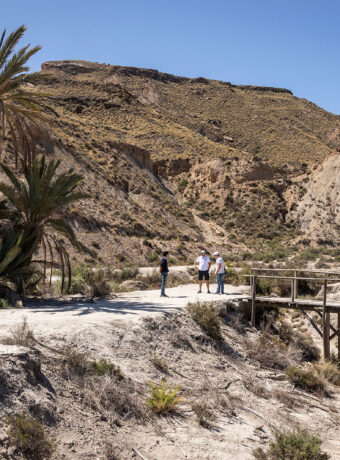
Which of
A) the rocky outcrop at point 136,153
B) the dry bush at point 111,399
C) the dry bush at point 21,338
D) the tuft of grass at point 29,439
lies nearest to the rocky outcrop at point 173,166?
the rocky outcrop at point 136,153

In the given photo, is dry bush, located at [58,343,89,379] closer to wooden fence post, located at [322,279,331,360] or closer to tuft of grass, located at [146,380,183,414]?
tuft of grass, located at [146,380,183,414]

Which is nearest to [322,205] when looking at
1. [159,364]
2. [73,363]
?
[159,364]

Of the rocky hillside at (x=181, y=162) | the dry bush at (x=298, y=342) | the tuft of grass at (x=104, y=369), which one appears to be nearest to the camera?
the tuft of grass at (x=104, y=369)

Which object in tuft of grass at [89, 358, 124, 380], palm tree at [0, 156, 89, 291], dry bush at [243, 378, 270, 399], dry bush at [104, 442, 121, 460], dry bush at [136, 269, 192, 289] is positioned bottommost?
dry bush at [243, 378, 270, 399]

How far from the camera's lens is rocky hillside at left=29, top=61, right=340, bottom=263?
39.5 m

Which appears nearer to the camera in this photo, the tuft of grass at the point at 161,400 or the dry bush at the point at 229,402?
the tuft of grass at the point at 161,400

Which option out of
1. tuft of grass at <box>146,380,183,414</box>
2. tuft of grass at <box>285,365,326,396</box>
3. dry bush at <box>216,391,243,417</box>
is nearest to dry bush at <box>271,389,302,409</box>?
tuft of grass at <box>285,365,326,396</box>

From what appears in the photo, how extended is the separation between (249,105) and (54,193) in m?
90.7

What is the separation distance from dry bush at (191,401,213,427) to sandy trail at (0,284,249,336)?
290 centimetres

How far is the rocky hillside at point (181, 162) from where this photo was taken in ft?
130

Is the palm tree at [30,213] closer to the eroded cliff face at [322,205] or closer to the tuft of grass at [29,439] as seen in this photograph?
the tuft of grass at [29,439]

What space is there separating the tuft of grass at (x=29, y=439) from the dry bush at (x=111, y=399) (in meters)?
1.38

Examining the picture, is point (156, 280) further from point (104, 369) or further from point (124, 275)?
point (104, 369)

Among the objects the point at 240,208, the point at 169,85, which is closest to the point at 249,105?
the point at 169,85
